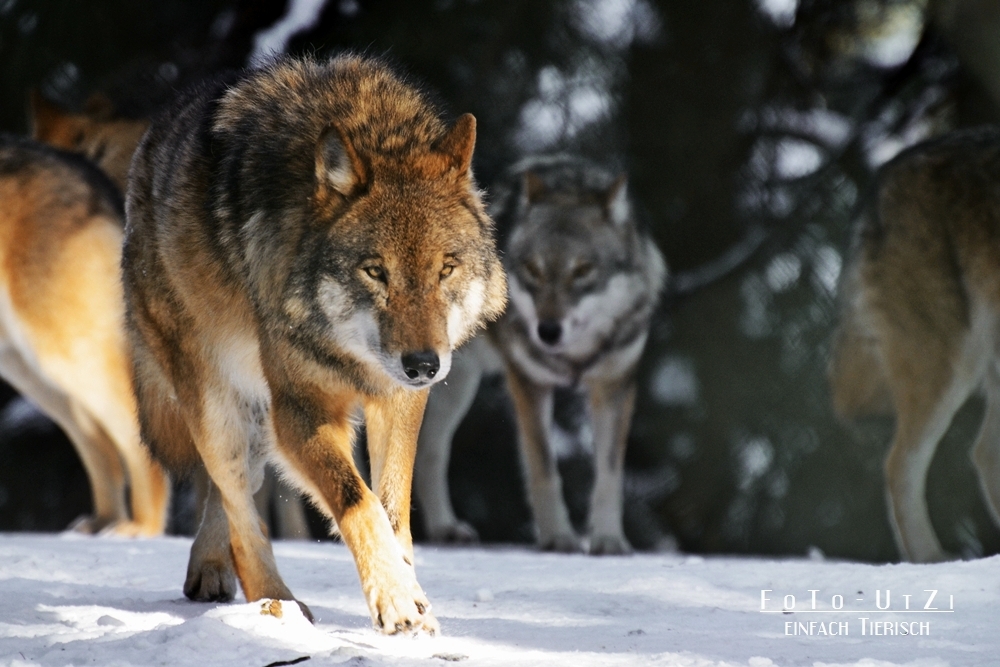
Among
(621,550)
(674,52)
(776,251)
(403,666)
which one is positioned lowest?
(403,666)

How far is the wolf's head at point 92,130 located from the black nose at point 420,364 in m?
4.54

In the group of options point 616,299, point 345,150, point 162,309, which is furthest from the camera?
point 616,299

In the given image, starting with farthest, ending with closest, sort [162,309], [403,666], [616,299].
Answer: [616,299] < [162,309] < [403,666]

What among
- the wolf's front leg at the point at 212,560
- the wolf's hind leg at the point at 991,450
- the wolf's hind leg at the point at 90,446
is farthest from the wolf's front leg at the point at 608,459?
the wolf's front leg at the point at 212,560

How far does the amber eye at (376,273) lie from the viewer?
3.00m

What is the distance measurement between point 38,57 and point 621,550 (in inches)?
212

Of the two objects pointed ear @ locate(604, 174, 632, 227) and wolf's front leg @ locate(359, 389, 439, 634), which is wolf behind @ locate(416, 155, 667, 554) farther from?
wolf's front leg @ locate(359, 389, 439, 634)

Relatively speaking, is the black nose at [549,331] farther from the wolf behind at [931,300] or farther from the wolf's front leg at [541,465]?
the wolf behind at [931,300]

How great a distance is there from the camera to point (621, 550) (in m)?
5.66

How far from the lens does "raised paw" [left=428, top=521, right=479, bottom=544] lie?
6.41 meters

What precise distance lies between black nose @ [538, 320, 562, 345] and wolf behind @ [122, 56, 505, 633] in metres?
2.31

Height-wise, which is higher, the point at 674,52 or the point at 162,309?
the point at 674,52

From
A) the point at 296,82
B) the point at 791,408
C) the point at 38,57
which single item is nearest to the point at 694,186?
the point at 791,408

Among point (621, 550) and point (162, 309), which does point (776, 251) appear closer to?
point (621, 550)
